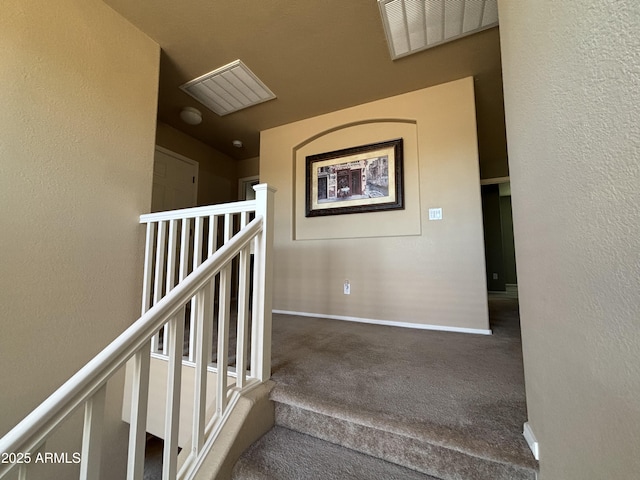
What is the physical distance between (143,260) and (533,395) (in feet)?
7.42


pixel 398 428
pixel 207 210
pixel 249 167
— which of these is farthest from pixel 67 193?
pixel 249 167

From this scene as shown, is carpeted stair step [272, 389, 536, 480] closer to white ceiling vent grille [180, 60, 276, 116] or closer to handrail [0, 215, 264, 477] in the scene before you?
handrail [0, 215, 264, 477]

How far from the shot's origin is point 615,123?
1.32 feet

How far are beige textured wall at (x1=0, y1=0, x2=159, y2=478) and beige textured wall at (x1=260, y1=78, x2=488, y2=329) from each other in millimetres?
1576

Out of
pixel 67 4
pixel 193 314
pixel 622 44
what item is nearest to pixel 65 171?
pixel 67 4

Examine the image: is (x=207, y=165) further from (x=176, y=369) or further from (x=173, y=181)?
(x=176, y=369)

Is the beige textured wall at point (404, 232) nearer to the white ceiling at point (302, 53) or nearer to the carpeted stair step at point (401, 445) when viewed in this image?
the white ceiling at point (302, 53)

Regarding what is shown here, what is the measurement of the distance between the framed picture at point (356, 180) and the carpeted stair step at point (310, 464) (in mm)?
2091

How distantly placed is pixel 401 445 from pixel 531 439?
0.41m

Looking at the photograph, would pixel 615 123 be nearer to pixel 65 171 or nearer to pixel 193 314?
pixel 193 314

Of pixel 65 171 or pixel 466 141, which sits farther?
pixel 466 141

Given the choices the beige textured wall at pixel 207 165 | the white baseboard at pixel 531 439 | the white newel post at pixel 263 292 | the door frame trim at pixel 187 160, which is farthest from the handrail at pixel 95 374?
the beige textured wall at pixel 207 165

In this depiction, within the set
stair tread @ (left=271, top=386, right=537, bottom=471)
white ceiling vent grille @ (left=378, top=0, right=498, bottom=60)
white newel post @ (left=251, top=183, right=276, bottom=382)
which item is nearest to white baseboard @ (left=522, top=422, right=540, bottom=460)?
stair tread @ (left=271, top=386, right=537, bottom=471)

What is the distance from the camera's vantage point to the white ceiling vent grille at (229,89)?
232cm
